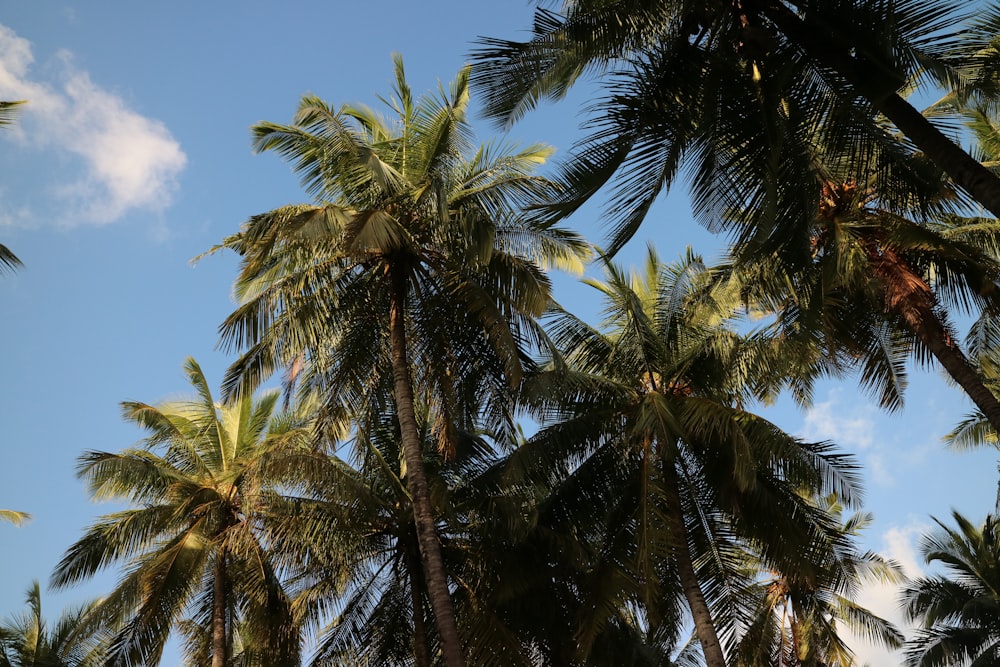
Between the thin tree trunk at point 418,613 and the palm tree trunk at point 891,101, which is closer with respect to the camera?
the palm tree trunk at point 891,101

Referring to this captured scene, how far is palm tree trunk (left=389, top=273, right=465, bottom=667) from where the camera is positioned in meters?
12.5

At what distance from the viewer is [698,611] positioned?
14.6 metres

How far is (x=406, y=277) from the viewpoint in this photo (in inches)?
605

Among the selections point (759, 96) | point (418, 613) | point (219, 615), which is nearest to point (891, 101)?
point (759, 96)

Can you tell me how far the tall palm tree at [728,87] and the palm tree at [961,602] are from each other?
19.8 meters

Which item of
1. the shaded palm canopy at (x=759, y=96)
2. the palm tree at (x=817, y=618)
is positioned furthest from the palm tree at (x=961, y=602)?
the shaded palm canopy at (x=759, y=96)

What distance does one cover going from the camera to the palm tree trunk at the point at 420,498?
491 inches

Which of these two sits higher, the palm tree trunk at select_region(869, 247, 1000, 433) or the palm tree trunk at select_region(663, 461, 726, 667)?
the palm tree trunk at select_region(869, 247, 1000, 433)

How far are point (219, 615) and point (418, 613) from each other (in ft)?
11.6

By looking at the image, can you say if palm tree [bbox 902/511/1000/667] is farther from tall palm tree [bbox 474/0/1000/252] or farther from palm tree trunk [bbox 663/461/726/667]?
tall palm tree [bbox 474/0/1000/252]

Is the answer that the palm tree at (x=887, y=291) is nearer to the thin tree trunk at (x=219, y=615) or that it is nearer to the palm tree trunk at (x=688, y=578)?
the palm tree trunk at (x=688, y=578)

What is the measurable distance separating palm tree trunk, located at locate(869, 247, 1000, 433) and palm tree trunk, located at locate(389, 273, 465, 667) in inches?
308

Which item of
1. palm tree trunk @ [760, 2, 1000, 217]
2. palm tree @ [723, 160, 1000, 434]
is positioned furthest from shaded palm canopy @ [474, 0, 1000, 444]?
palm tree @ [723, 160, 1000, 434]

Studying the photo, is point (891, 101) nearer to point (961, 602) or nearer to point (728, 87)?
point (728, 87)
